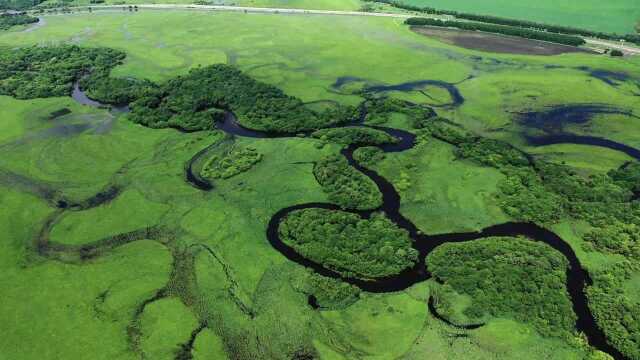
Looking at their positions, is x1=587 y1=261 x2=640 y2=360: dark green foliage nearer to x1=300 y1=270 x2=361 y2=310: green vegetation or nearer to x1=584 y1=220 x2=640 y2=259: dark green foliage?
x1=584 y1=220 x2=640 y2=259: dark green foliage

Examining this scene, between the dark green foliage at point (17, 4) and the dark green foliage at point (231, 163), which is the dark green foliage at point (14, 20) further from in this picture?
the dark green foliage at point (231, 163)

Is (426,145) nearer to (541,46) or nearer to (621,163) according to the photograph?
(621,163)

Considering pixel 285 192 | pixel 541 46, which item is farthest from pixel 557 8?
pixel 285 192

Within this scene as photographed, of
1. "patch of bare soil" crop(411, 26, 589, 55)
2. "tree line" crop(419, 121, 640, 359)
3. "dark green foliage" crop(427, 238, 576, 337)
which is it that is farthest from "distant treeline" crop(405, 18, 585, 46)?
"dark green foliage" crop(427, 238, 576, 337)

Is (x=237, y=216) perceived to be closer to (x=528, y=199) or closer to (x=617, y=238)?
(x=528, y=199)

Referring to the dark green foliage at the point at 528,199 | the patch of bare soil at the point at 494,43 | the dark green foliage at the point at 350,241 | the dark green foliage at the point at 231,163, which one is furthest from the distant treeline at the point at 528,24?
the dark green foliage at the point at 350,241

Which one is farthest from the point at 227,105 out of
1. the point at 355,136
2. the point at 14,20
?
the point at 14,20
